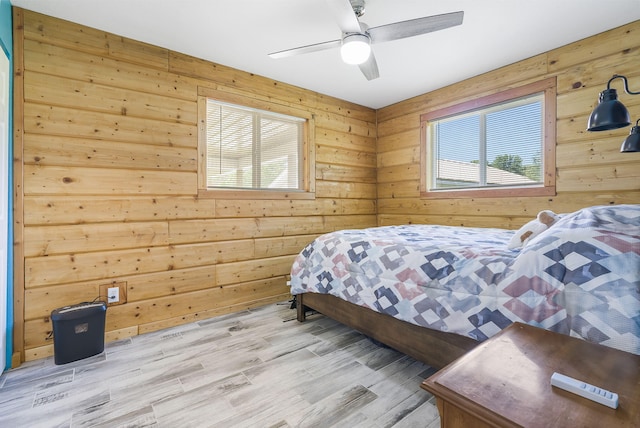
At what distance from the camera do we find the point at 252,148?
338 centimetres

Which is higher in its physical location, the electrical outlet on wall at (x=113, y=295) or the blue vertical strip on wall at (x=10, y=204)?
the blue vertical strip on wall at (x=10, y=204)

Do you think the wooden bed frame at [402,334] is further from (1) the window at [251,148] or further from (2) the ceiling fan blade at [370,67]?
(2) the ceiling fan blade at [370,67]

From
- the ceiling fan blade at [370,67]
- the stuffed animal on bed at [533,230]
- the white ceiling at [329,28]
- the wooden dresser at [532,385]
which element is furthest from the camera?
the ceiling fan blade at [370,67]

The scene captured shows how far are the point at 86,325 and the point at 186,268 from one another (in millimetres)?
850

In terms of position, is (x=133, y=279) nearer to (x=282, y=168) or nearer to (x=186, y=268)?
(x=186, y=268)

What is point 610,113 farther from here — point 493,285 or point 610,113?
point 493,285

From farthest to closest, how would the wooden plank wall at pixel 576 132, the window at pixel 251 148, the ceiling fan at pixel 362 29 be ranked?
the window at pixel 251 148
the wooden plank wall at pixel 576 132
the ceiling fan at pixel 362 29

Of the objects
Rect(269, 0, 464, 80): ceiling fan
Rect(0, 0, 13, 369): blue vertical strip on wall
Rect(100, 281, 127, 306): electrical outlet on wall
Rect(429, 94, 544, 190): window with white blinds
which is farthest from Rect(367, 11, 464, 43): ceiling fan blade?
Rect(100, 281, 127, 306): electrical outlet on wall

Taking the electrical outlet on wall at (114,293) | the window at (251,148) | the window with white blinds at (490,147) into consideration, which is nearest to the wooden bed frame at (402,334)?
the window at (251,148)

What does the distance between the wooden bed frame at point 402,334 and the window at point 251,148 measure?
4.84ft

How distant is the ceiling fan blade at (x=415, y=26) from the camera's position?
1.83m

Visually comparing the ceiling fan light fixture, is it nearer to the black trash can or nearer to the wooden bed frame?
the wooden bed frame

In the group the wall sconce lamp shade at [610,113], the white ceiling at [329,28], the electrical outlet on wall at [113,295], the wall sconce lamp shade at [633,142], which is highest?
the white ceiling at [329,28]

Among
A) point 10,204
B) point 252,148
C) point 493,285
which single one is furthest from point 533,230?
point 10,204
